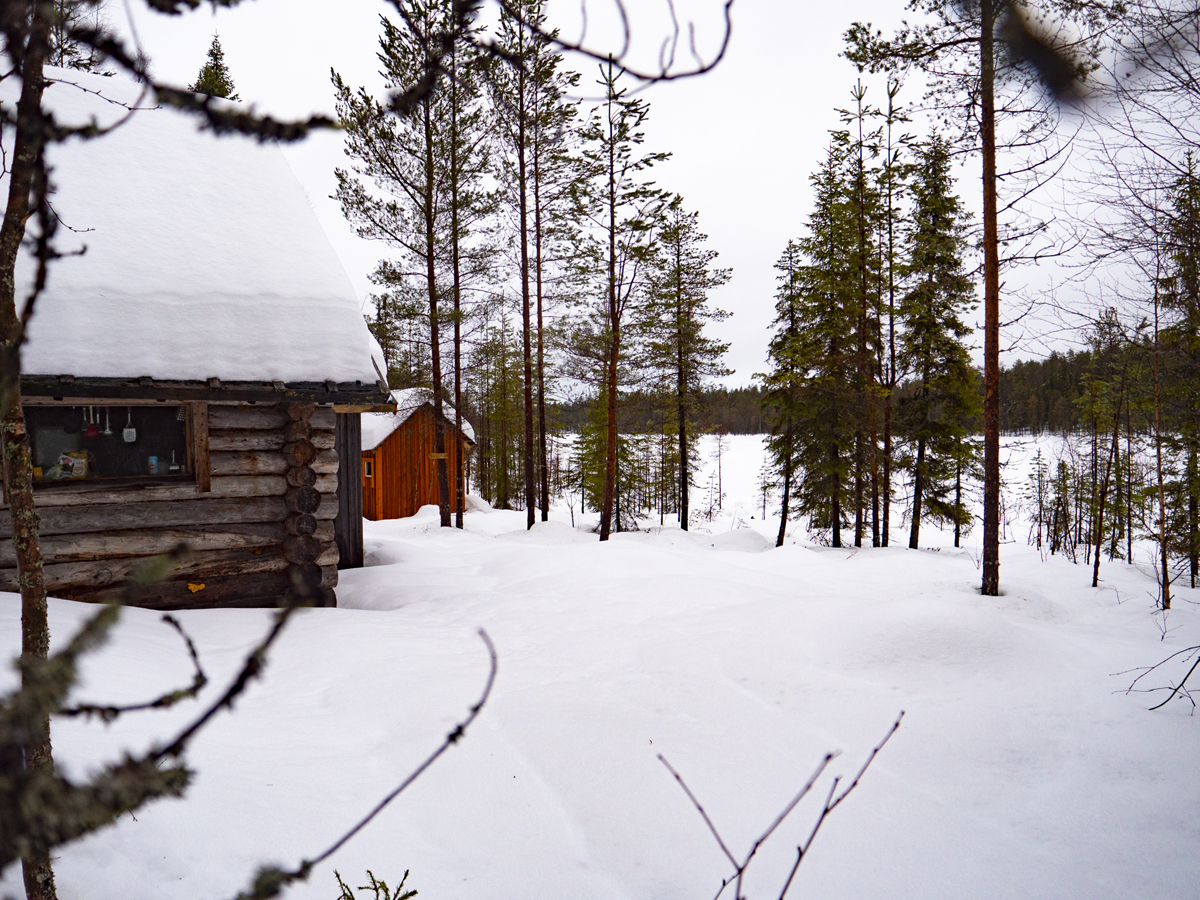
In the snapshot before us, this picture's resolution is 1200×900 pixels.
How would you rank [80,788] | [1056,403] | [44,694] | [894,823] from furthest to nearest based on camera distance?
[1056,403], [894,823], [80,788], [44,694]

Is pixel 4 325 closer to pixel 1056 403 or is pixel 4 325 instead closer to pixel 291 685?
pixel 291 685

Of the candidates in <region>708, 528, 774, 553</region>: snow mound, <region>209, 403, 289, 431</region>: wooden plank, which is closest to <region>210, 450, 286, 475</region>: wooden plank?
<region>209, 403, 289, 431</region>: wooden plank

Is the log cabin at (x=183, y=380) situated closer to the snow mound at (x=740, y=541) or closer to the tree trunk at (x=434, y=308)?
the tree trunk at (x=434, y=308)

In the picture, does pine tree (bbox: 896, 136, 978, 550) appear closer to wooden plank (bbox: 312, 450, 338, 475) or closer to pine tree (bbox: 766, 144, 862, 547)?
pine tree (bbox: 766, 144, 862, 547)

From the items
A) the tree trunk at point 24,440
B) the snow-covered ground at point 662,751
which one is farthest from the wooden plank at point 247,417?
the tree trunk at point 24,440

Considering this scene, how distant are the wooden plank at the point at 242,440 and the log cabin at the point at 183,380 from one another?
2 cm

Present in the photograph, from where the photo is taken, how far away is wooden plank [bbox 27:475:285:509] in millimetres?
6134

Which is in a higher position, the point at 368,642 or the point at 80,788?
the point at 80,788

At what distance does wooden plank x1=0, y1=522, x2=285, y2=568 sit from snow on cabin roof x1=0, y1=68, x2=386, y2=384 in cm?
164

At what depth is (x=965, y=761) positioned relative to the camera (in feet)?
13.5

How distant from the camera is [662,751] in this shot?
4.28 m

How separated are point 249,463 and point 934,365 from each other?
1703 cm

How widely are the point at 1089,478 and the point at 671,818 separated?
25.5 meters

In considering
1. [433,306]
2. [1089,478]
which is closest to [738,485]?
[1089,478]
